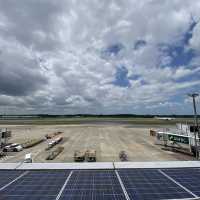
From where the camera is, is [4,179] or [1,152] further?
[1,152]

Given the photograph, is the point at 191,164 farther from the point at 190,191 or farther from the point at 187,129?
the point at 187,129

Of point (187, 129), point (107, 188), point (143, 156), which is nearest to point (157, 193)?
point (107, 188)

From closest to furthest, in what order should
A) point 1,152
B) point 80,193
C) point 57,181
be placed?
point 80,193 < point 57,181 < point 1,152

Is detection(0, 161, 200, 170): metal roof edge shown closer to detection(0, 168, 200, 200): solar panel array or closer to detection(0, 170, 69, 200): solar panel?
detection(0, 168, 200, 200): solar panel array

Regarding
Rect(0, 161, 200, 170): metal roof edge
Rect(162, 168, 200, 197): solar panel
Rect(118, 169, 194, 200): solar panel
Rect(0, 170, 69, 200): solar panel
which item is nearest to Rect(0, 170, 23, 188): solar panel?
Rect(0, 170, 69, 200): solar panel

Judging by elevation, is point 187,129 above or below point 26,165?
above

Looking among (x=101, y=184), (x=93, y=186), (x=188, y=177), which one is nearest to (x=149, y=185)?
(x=101, y=184)

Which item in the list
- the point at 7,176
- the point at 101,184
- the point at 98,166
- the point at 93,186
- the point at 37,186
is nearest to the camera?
the point at 93,186

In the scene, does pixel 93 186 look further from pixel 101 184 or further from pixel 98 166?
pixel 98 166

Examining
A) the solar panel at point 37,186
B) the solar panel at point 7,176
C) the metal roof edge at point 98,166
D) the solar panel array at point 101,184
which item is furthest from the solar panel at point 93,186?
the solar panel at point 7,176
